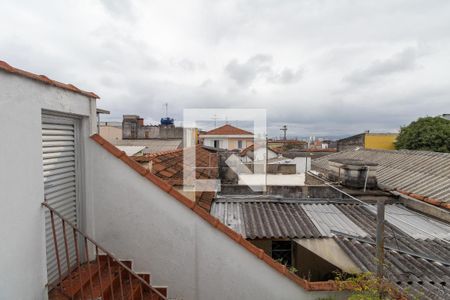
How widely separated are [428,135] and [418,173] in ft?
67.8

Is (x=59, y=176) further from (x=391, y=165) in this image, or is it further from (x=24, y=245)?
(x=391, y=165)

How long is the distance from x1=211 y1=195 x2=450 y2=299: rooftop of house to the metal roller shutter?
3213 millimetres

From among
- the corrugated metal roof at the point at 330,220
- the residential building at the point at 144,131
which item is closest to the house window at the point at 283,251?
the corrugated metal roof at the point at 330,220

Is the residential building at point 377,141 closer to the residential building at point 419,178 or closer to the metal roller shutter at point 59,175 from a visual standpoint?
the residential building at point 419,178

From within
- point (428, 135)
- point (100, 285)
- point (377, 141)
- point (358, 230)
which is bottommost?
point (358, 230)

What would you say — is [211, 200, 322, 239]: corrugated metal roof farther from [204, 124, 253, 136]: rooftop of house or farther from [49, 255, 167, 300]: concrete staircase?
[204, 124, 253, 136]: rooftop of house

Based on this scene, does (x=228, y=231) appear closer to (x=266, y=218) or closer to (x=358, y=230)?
(x=266, y=218)

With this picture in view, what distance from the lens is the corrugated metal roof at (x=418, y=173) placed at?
8148 millimetres

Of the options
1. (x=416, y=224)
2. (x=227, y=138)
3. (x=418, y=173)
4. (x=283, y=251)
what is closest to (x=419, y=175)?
(x=418, y=173)

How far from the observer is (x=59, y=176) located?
3465 mm

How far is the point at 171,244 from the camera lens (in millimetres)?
3795

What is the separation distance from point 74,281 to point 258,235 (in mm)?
3309

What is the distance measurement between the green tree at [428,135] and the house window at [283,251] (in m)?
26.7

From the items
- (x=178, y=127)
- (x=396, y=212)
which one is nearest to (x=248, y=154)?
(x=178, y=127)
